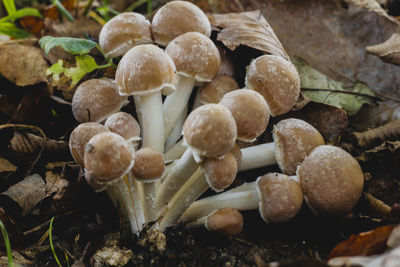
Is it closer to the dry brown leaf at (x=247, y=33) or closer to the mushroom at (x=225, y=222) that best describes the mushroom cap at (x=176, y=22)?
the dry brown leaf at (x=247, y=33)

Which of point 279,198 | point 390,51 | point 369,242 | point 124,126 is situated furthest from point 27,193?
point 390,51

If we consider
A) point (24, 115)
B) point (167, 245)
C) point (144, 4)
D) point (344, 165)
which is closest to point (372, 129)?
point (344, 165)

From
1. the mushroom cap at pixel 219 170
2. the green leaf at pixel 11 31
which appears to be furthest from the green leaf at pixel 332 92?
the green leaf at pixel 11 31

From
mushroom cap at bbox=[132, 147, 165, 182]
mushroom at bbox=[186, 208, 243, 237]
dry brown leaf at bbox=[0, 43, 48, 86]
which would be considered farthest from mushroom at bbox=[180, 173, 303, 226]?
dry brown leaf at bbox=[0, 43, 48, 86]

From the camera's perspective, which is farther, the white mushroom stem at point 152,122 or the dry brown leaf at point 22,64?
the dry brown leaf at point 22,64

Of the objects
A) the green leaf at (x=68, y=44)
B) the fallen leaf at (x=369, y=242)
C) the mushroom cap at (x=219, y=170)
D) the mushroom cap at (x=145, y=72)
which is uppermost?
the mushroom cap at (x=145, y=72)
